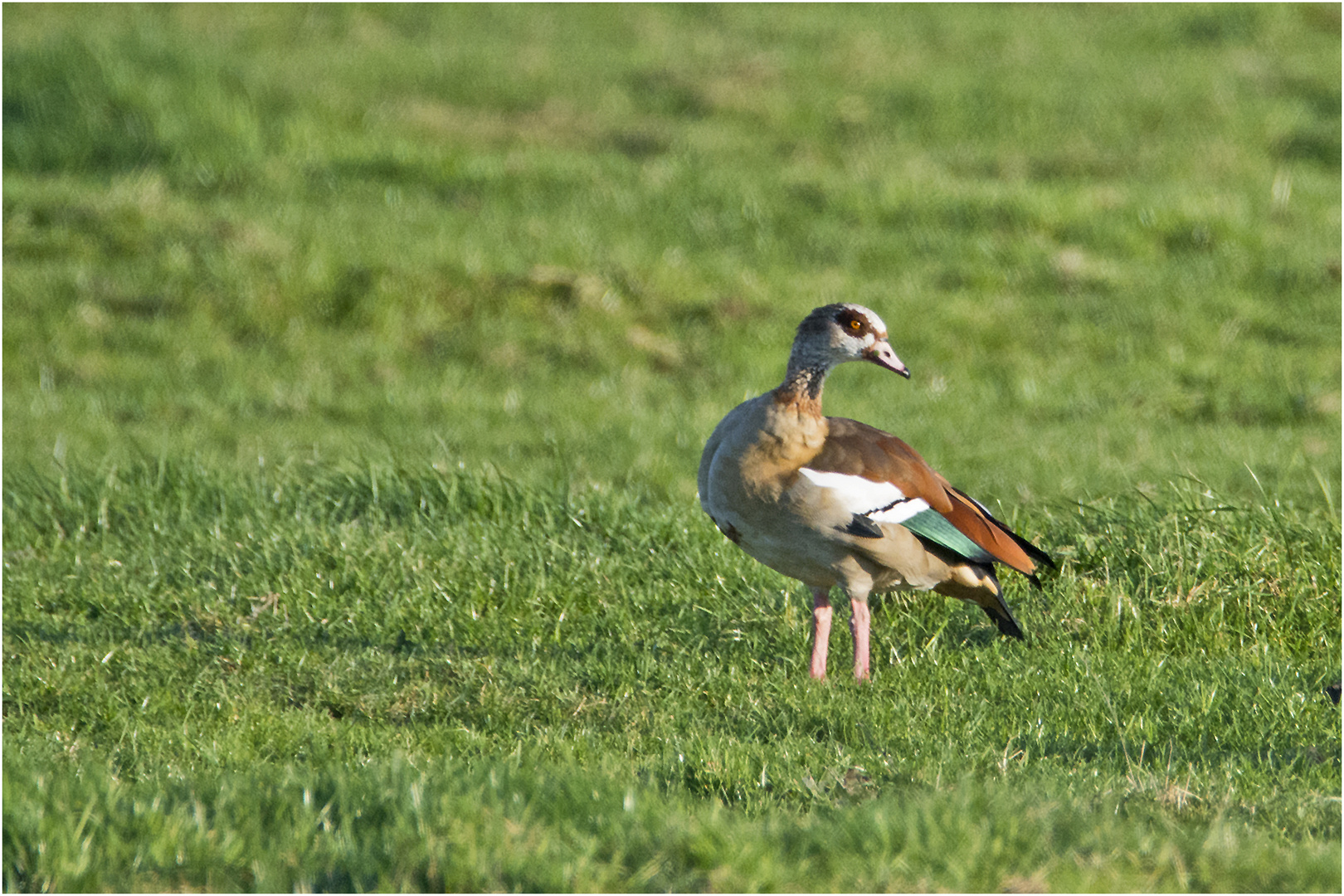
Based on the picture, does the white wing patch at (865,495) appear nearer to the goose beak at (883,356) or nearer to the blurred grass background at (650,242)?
the goose beak at (883,356)

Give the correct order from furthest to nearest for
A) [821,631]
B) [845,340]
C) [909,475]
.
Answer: [821,631] < [909,475] < [845,340]

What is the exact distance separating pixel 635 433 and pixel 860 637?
458 centimetres

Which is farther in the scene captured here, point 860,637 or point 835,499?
point 860,637

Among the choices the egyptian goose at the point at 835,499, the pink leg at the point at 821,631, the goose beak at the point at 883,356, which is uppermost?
the goose beak at the point at 883,356

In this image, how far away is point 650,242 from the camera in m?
13.7

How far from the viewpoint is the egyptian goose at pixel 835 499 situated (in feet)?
18.0

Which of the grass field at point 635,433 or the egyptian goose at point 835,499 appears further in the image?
the egyptian goose at point 835,499

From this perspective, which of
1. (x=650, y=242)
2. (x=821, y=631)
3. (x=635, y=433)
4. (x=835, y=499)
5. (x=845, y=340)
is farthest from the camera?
(x=650, y=242)

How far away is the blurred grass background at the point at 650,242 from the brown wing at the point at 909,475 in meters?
2.91

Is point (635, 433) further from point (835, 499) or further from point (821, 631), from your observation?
point (835, 499)

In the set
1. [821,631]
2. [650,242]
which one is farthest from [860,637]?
[650,242]

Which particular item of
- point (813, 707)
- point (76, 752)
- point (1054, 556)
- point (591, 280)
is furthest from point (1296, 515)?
point (591, 280)

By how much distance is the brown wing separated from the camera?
5.60 m

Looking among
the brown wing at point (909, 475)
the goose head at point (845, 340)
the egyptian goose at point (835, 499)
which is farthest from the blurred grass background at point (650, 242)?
the goose head at point (845, 340)
